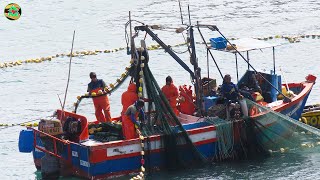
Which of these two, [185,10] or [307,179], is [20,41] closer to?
[185,10]

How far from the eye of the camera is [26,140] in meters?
24.0

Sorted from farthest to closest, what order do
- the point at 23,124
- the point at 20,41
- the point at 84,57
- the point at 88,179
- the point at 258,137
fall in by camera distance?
the point at 20,41
the point at 84,57
the point at 23,124
the point at 258,137
the point at 88,179

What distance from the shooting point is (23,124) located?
101 ft

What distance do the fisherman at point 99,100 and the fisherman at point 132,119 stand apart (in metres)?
2.15

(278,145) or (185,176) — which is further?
(278,145)

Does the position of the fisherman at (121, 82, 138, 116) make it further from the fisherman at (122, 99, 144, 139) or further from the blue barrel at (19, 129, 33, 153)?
the blue barrel at (19, 129, 33, 153)

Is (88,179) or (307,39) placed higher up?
(307,39)

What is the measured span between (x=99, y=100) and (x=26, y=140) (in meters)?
2.87

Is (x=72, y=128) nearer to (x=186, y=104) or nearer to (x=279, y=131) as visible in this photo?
(x=186, y=104)

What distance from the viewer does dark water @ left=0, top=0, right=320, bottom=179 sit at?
1010 inches

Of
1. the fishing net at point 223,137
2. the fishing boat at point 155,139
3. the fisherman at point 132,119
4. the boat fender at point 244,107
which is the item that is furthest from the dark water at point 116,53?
the fisherman at point 132,119

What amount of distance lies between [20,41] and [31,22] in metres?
4.43

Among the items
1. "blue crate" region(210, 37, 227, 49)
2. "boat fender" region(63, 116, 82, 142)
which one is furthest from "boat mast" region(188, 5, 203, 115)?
"boat fender" region(63, 116, 82, 142)

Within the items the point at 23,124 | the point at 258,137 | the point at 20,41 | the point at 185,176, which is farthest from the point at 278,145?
the point at 20,41
